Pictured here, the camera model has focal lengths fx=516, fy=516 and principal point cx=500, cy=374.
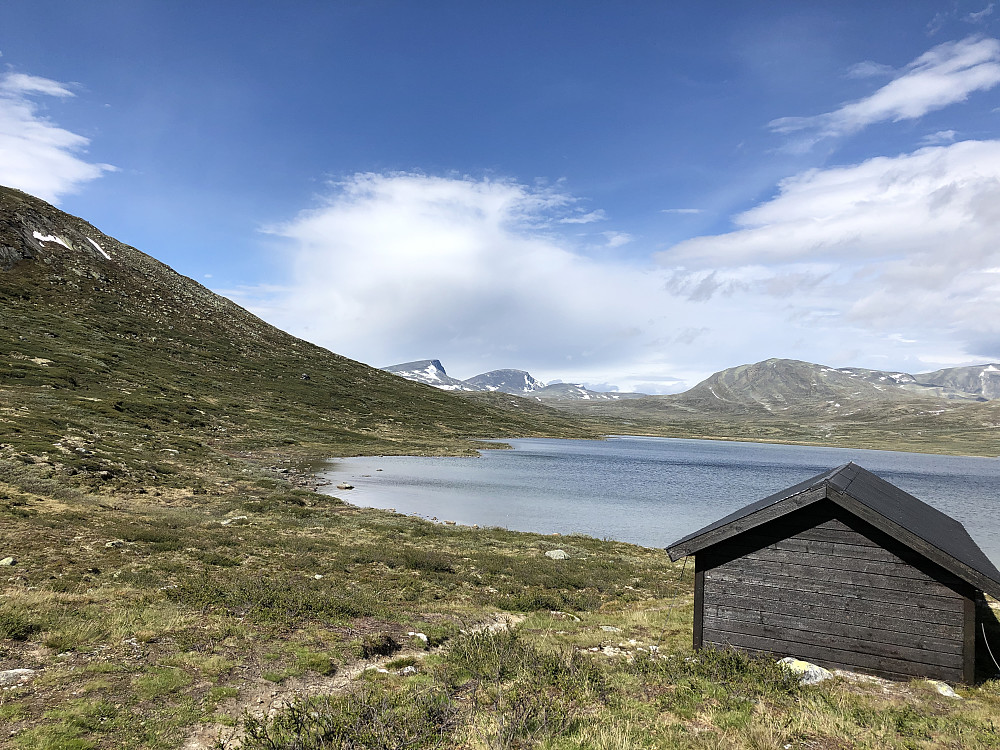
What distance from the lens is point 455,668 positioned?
41.8 ft

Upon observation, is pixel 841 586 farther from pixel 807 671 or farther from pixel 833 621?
pixel 807 671

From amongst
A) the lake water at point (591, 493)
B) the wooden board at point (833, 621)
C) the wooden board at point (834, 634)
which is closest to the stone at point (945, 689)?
the wooden board at point (834, 634)

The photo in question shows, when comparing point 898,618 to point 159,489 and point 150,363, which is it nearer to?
point 159,489

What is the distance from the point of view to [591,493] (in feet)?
207

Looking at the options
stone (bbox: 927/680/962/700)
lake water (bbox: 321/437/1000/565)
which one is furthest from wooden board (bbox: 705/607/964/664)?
lake water (bbox: 321/437/1000/565)

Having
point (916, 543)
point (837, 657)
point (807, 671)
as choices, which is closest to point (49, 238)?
point (807, 671)

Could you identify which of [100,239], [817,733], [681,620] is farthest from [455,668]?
[100,239]

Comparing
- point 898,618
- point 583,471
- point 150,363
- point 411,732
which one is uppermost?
point 150,363

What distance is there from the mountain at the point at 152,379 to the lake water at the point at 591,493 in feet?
56.8

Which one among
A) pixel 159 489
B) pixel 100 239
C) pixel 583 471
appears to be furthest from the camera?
pixel 100 239

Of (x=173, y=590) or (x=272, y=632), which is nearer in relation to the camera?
(x=272, y=632)

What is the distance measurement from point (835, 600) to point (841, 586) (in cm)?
39

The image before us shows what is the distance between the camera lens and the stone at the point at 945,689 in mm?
11250

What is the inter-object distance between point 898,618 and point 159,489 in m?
41.2
